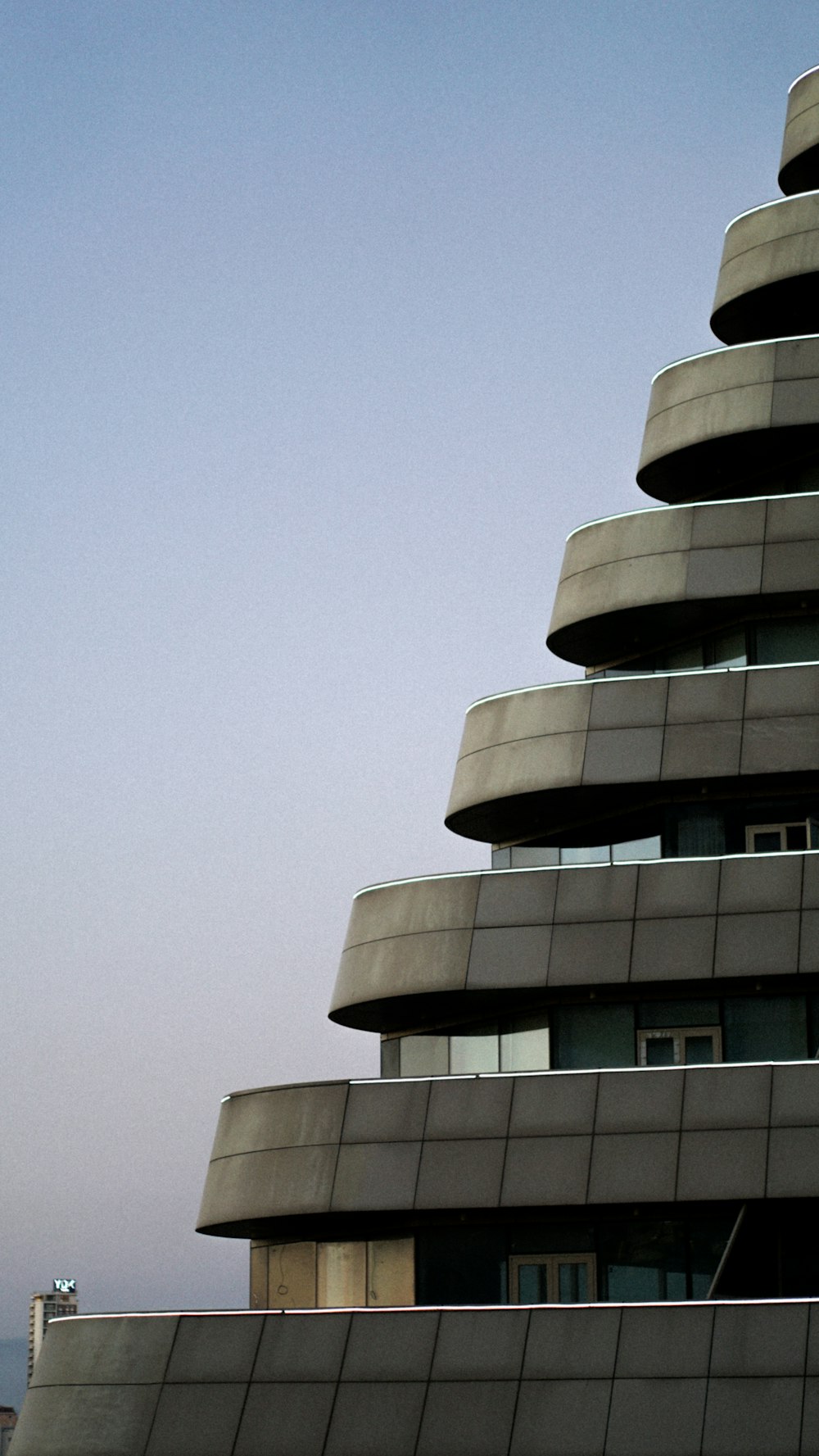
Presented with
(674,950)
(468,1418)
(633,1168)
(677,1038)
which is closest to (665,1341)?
(468,1418)

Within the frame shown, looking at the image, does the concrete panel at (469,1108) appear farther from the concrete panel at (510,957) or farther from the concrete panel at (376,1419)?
the concrete panel at (376,1419)

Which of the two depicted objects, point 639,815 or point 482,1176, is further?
point 639,815

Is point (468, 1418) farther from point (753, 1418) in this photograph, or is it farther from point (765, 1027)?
point (765, 1027)

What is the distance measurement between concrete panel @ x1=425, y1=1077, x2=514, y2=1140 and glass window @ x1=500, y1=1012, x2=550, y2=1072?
217cm

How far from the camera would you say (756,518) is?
46.6 m

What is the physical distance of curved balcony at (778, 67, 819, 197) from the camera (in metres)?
53.7

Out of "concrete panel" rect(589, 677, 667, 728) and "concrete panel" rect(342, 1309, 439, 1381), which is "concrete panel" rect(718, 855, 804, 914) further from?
"concrete panel" rect(342, 1309, 439, 1381)

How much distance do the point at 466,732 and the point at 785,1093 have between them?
12.4 meters

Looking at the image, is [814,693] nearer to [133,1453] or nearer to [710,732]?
[710,732]

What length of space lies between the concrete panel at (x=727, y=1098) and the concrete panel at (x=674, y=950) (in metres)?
2.37

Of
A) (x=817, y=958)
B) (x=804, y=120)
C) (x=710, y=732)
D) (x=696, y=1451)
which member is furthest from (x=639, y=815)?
Answer: (x=804, y=120)

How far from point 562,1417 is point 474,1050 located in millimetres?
9862

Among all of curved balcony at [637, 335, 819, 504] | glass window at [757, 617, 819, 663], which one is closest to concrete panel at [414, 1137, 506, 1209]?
glass window at [757, 617, 819, 663]

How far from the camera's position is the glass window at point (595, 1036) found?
141 ft
